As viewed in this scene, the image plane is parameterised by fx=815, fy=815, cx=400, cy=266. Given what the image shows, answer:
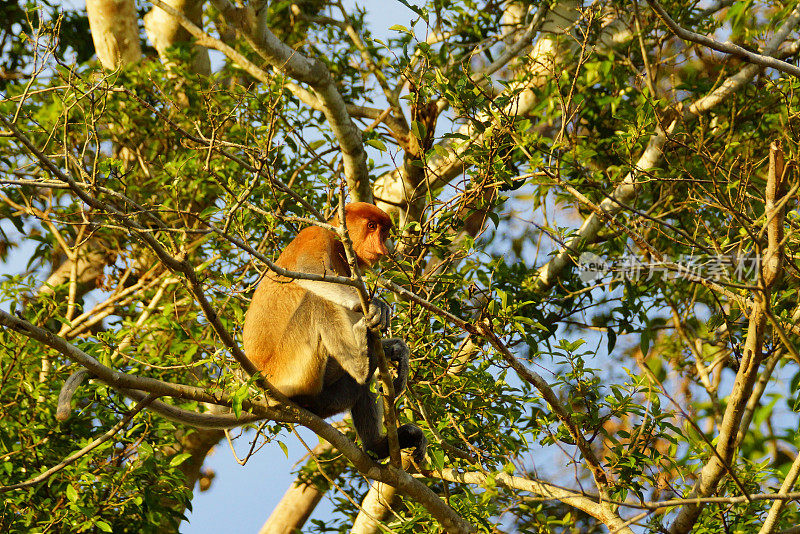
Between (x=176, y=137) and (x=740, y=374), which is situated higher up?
(x=176, y=137)

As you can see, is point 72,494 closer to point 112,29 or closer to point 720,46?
point 720,46

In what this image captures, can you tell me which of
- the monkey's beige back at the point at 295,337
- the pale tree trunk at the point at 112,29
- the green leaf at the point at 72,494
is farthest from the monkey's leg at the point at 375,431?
the pale tree trunk at the point at 112,29

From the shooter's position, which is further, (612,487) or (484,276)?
(484,276)

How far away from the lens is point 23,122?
516 cm

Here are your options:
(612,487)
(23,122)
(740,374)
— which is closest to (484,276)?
(612,487)

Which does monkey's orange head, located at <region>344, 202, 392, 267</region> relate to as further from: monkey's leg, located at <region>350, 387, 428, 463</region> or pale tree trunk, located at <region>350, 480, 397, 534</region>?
pale tree trunk, located at <region>350, 480, 397, 534</region>

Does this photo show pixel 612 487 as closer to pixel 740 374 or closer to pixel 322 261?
pixel 740 374

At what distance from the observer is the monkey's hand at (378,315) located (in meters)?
3.03

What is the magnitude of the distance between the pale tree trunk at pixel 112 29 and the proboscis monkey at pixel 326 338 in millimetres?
3681

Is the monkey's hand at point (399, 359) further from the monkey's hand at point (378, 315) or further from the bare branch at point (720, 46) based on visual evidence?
the bare branch at point (720, 46)

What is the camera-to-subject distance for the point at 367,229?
14.1 feet

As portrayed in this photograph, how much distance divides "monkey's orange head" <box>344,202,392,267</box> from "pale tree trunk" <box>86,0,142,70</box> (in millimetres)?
3630

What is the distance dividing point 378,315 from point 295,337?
1.00 m

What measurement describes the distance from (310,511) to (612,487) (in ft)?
13.6
